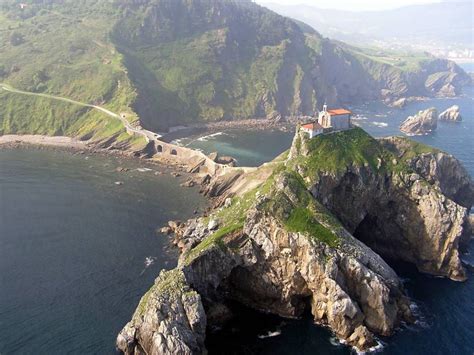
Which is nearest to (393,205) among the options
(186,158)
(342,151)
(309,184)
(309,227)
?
(342,151)

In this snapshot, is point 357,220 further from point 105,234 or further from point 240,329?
point 105,234

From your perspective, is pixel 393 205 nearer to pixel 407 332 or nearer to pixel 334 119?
pixel 334 119

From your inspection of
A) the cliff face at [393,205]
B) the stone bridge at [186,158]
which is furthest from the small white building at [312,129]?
the stone bridge at [186,158]

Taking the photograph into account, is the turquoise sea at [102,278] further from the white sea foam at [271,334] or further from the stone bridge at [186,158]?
the stone bridge at [186,158]

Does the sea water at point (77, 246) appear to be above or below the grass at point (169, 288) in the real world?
below

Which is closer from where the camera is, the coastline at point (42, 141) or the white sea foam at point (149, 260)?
the white sea foam at point (149, 260)

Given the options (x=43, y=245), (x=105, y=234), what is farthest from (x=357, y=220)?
(x=43, y=245)

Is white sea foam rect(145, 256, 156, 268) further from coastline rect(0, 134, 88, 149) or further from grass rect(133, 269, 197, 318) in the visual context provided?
coastline rect(0, 134, 88, 149)
